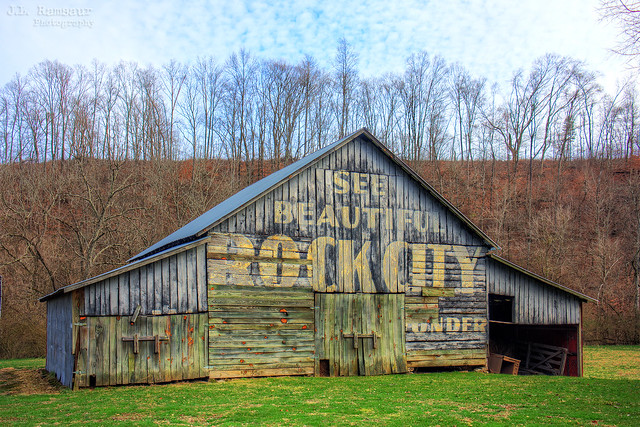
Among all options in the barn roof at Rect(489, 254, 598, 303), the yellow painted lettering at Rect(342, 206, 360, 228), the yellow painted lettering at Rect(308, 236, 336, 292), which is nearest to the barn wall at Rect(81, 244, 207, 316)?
the yellow painted lettering at Rect(308, 236, 336, 292)

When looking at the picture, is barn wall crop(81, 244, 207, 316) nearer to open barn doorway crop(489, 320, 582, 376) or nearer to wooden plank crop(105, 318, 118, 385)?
wooden plank crop(105, 318, 118, 385)

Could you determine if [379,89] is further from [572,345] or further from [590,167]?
[572,345]

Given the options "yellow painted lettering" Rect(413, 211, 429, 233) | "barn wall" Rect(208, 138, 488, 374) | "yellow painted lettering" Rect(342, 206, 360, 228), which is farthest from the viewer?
"yellow painted lettering" Rect(413, 211, 429, 233)

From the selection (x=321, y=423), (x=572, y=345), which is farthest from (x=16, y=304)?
(x=572, y=345)

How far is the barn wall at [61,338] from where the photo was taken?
14.7 meters

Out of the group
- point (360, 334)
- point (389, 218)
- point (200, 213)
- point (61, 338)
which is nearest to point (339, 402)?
point (360, 334)

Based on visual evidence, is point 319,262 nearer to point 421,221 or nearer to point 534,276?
point 421,221

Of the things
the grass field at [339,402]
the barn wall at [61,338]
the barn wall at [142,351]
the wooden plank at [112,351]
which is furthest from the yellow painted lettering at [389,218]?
the barn wall at [61,338]

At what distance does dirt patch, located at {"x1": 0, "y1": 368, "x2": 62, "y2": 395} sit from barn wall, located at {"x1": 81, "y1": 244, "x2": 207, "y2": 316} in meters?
2.63

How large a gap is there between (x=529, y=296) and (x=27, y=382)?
17062mm

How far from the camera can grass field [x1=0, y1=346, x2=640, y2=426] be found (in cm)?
1061

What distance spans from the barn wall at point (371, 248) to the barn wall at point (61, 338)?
13.7 ft

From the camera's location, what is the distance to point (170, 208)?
42.5 metres

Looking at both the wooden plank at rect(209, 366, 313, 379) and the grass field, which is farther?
the wooden plank at rect(209, 366, 313, 379)
